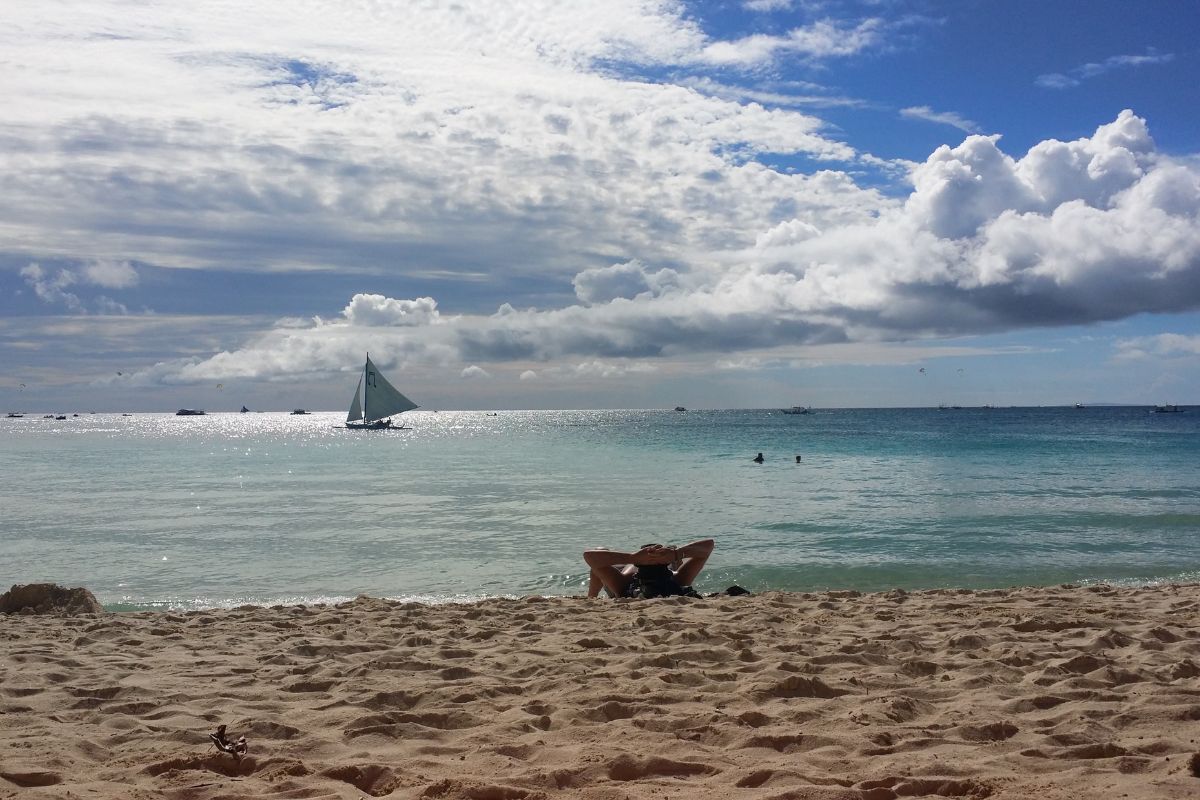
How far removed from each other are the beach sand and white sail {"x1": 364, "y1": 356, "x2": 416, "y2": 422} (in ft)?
278

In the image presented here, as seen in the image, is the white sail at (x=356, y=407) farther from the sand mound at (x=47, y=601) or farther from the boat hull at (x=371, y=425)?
the sand mound at (x=47, y=601)

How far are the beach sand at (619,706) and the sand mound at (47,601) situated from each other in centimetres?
133

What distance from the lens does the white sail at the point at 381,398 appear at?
9175cm

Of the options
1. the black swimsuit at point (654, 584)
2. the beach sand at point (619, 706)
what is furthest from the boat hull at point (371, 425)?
the beach sand at point (619, 706)

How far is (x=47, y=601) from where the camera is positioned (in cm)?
1053

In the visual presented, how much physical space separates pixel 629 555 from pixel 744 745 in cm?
679

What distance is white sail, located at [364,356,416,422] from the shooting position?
9175 cm

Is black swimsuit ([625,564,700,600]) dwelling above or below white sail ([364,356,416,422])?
below

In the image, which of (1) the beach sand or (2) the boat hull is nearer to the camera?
(1) the beach sand

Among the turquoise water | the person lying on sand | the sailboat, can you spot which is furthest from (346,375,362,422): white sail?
the person lying on sand

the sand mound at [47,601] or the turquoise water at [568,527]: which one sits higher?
the sand mound at [47,601]

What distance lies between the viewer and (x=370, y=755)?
16.5 ft

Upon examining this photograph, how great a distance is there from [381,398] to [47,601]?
8590 centimetres

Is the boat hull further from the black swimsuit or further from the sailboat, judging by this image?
the black swimsuit
